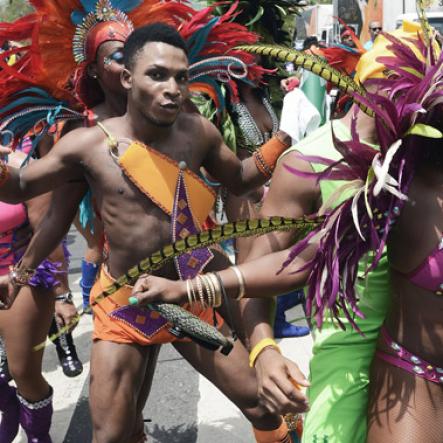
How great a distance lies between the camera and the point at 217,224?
2824mm

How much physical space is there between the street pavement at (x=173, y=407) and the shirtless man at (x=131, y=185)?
38.4 inches

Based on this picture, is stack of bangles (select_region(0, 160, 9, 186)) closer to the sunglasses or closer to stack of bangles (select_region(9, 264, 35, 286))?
stack of bangles (select_region(9, 264, 35, 286))

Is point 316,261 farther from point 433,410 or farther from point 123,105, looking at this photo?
point 123,105

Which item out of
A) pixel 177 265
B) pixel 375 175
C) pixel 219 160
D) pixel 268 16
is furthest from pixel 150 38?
pixel 268 16

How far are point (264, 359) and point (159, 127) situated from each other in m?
1.04

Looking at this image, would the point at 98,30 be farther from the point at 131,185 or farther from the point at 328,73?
the point at 328,73

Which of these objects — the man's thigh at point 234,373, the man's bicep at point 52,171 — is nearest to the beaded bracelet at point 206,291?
the man's thigh at point 234,373

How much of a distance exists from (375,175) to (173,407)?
101 inches

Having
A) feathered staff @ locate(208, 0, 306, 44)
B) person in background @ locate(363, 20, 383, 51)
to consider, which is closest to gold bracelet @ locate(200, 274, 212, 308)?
person in background @ locate(363, 20, 383, 51)

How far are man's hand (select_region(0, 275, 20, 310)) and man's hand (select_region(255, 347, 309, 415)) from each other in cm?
141

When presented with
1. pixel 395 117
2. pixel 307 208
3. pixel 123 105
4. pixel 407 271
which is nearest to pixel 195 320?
pixel 307 208

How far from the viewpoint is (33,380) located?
3.33m

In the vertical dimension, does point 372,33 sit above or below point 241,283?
below

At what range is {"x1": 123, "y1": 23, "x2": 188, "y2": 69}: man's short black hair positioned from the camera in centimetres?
262
